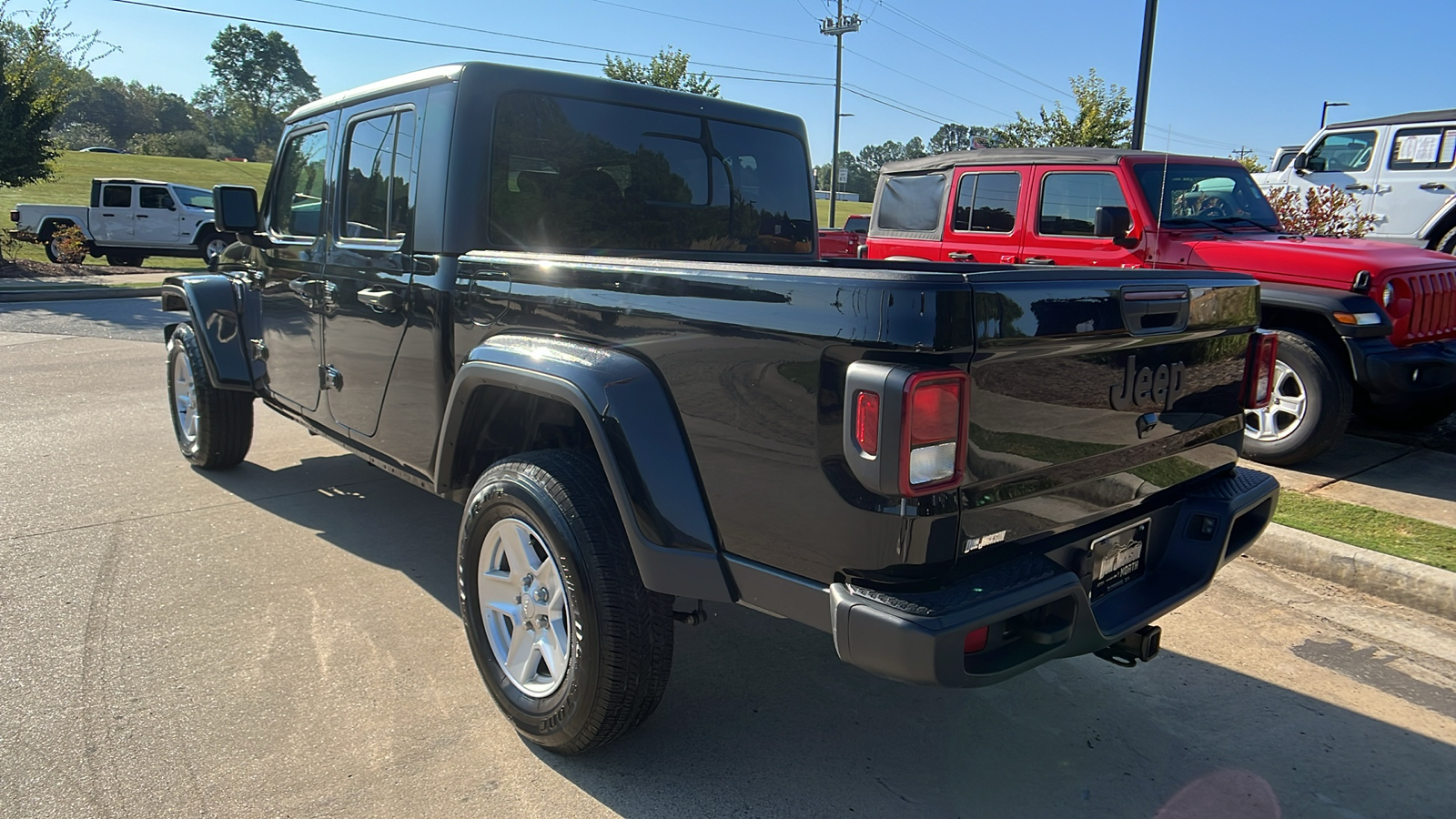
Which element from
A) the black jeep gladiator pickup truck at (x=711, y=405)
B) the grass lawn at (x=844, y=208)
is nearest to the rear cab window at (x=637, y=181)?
the black jeep gladiator pickup truck at (x=711, y=405)

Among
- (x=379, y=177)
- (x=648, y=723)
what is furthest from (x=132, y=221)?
(x=648, y=723)

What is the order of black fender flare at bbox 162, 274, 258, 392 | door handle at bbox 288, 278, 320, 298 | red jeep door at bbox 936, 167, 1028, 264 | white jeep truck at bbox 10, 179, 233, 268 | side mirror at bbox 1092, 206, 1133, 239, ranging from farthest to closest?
white jeep truck at bbox 10, 179, 233, 268 < red jeep door at bbox 936, 167, 1028, 264 < side mirror at bbox 1092, 206, 1133, 239 < black fender flare at bbox 162, 274, 258, 392 < door handle at bbox 288, 278, 320, 298

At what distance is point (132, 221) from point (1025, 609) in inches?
946

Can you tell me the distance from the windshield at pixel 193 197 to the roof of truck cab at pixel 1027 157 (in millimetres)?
19133

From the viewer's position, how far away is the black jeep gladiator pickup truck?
1961 mm

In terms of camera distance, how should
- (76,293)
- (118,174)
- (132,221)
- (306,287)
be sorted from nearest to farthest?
1. (306,287)
2. (76,293)
3. (132,221)
4. (118,174)

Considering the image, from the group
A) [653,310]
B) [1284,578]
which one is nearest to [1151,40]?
[1284,578]

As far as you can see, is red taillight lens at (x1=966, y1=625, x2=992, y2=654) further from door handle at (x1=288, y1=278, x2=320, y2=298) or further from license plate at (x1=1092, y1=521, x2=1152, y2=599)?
door handle at (x1=288, y1=278, x2=320, y2=298)

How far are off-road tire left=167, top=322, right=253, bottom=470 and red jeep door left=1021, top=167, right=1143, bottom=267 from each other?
5400 millimetres

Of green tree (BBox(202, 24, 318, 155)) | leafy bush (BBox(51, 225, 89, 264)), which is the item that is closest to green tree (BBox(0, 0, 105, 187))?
leafy bush (BBox(51, 225, 89, 264))

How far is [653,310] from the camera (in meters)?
2.40

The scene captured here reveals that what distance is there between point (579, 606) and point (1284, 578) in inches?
136

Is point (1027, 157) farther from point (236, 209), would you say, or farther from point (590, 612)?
point (590, 612)

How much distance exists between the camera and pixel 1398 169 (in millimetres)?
10820
